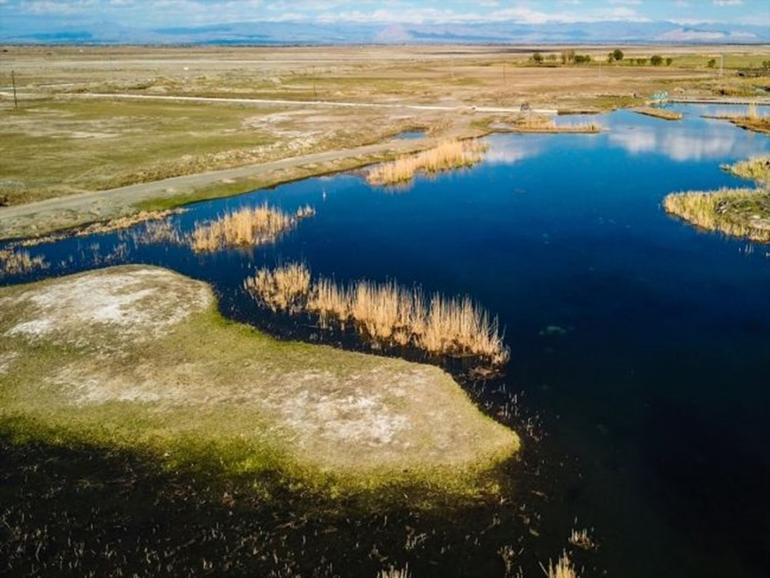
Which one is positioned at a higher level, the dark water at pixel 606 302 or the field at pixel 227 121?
the field at pixel 227 121

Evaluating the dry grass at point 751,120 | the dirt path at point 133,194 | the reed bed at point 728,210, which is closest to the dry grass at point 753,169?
the reed bed at point 728,210

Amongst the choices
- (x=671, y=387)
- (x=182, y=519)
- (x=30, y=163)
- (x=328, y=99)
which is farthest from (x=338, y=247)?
(x=328, y=99)

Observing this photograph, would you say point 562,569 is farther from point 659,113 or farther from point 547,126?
point 659,113

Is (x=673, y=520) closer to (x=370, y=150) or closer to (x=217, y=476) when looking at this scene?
(x=217, y=476)

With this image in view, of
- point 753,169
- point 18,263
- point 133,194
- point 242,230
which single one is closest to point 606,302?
point 242,230

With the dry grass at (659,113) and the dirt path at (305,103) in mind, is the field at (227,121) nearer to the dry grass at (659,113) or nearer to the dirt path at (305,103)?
the dirt path at (305,103)

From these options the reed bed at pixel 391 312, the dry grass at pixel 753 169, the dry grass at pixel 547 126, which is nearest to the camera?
the reed bed at pixel 391 312

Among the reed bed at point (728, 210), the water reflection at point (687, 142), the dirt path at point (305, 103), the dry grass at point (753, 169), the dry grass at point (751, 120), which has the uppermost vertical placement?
the dirt path at point (305, 103)
